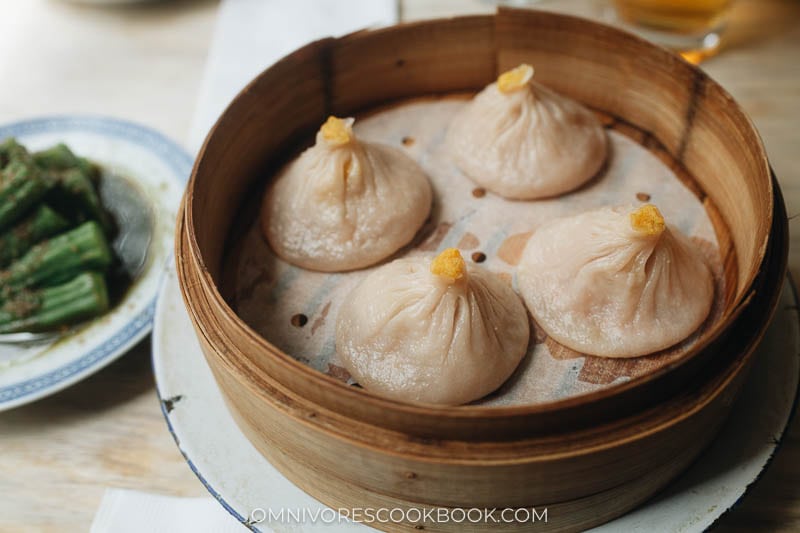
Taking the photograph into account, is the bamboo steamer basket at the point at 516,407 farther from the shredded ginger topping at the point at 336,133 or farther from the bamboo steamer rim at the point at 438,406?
the shredded ginger topping at the point at 336,133

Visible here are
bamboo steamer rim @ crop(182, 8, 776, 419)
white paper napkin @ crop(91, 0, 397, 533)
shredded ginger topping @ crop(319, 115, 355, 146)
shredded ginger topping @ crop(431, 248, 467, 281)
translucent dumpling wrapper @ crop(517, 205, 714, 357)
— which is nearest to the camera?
bamboo steamer rim @ crop(182, 8, 776, 419)

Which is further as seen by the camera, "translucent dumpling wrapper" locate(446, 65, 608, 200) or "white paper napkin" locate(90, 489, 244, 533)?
"translucent dumpling wrapper" locate(446, 65, 608, 200)

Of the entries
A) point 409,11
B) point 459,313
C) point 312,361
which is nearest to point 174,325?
point 312,361

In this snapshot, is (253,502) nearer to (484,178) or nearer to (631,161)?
(484,178)

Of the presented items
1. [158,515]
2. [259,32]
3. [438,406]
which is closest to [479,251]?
[438,406]

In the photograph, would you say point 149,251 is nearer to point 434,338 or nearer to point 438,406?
point 434,338

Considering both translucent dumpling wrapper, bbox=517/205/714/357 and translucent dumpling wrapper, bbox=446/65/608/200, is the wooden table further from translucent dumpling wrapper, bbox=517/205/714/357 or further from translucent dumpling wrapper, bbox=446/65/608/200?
translucent dumpling wrapper, bbox=446/65/608/200

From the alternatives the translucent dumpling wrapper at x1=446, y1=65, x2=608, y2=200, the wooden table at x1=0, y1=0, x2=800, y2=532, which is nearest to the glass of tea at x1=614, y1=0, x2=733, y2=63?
the wooden table at x1=0, y1=0, x2=800, y2=532
